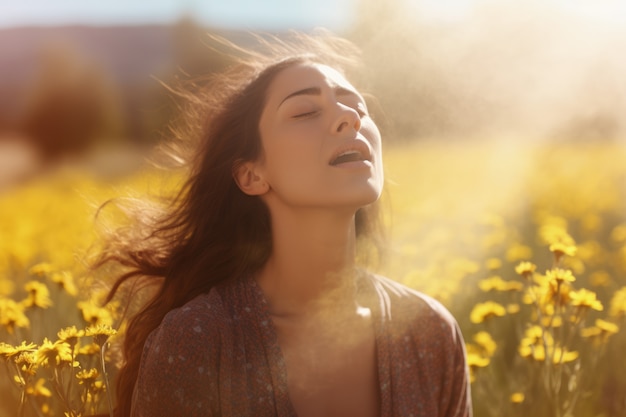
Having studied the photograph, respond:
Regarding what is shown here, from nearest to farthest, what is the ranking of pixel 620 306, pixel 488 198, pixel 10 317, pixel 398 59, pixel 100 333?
1. pixel 100 333
2. pixel 10 317
3. pixel 620 306
4. pixel 398 59
5. pixel 488 198

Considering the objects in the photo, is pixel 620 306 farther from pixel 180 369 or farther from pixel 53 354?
pixel 53 354

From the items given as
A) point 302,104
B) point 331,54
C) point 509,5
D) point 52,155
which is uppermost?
point 509,5

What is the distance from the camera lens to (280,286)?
1.95 metres

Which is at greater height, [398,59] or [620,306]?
[398,59]

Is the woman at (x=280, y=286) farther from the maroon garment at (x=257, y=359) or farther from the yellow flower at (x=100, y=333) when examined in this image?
the yellow flower at (x=100, y=333)

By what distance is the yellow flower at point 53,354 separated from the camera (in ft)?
5.46

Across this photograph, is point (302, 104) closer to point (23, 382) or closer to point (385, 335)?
point (385, 335)

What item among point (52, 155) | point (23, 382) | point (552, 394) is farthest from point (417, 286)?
point (52, 155)

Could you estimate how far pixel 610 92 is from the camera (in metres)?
9.34

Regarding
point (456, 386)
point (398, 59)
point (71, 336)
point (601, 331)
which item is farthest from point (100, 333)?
point (398, 59)

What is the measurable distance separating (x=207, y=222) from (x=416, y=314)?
62cm

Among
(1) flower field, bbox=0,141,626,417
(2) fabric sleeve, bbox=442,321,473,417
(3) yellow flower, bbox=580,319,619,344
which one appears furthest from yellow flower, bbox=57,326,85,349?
(3) yellow flower, bbox=580,319,619,344

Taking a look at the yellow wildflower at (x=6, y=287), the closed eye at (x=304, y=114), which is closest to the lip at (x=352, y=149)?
the closed eye at (x=304, y=114)

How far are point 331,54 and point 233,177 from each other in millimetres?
546
